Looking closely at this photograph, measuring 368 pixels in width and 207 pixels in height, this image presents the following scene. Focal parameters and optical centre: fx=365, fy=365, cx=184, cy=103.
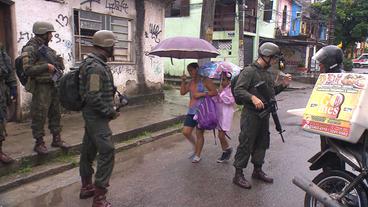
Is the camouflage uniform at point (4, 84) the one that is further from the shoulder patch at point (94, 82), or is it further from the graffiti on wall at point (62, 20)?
the graffiti on wall at point (62, 20)

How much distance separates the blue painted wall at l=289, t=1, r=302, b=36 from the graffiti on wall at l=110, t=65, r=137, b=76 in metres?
19.6

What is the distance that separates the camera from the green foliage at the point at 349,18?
2847cm

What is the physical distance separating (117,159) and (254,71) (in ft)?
8.92

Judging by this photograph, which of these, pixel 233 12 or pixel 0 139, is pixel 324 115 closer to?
pixel 0 139

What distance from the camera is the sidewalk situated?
542 cm

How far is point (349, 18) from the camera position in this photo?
96.4 ft

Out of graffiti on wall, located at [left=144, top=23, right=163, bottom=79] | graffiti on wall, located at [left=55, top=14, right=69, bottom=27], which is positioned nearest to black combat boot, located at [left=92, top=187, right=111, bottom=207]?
graffiti on wall, located at [left=55, top=14, right=69, bottom=27]

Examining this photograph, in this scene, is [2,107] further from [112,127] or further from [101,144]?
[112,127]

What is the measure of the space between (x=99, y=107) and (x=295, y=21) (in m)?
26.6

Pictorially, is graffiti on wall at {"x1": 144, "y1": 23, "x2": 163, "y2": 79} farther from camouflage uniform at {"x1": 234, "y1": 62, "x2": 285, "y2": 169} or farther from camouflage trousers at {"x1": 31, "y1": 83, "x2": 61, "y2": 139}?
camouflage uniform at {"x1": 234, "y1": 62, "x2": 285, "y2": 169}

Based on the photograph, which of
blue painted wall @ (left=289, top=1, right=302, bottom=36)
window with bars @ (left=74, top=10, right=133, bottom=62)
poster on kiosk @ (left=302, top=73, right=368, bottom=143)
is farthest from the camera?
blue painted wall @ (left=289, top=1, right=302, bottom=36)

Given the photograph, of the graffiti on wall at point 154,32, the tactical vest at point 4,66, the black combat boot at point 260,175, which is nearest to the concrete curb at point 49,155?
the tactical vest at point 4,66

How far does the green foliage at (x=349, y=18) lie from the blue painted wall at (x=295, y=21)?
2.44 meters

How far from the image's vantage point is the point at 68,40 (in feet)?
26.4
